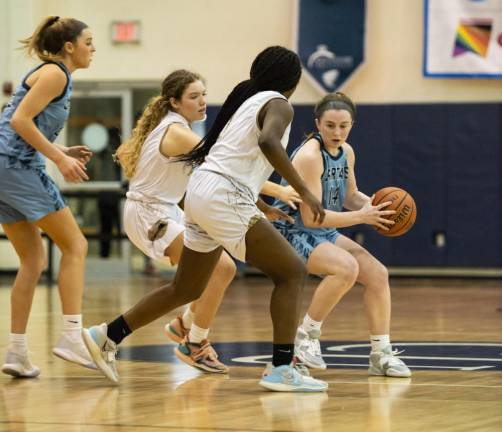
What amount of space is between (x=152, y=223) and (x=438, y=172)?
8867 millimetres

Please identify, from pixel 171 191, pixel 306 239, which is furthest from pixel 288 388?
pixel 171 191

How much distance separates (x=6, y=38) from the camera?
15727 mm

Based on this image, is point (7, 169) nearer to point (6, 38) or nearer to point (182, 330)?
point (182, 330)

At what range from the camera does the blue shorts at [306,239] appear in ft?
20.0

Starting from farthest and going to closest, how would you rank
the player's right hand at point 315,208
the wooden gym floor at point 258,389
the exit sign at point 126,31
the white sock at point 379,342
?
the exit sign at point 126,31
the white sock at point 379,342
the player's right hand at point 315,208
the wooden gym floor at point 258,389

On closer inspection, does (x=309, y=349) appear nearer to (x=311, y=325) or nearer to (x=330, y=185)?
(x=311, y=325)

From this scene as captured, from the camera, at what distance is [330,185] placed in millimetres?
6207

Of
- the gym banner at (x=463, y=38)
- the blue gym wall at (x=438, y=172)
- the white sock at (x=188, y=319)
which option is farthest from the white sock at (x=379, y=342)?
the gym banner at (x=463, y=38)

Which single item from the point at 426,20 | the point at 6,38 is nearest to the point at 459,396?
the point at 426,20

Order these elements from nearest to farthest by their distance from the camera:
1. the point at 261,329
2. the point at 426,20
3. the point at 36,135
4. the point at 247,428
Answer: the point at 247,428 < the point at 36,135 < the point at 261,329 < the point at 426,20

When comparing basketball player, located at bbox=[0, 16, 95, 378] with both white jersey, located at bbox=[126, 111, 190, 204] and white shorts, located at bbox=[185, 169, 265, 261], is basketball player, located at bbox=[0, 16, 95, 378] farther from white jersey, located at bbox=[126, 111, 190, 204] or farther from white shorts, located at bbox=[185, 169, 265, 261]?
white shorts, located at bbox=[185, 169, 265, 261]

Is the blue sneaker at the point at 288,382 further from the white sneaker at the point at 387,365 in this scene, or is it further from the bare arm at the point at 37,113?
the bare arm at the point at 37,113

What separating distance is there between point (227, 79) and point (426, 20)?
256 cm

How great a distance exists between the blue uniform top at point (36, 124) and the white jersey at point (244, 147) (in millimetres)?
842
